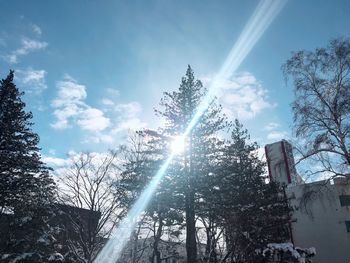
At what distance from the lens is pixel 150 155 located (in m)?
21.6

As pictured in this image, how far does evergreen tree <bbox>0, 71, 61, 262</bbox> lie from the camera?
2045 centimetres

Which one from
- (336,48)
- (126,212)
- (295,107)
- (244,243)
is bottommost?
(244,243)

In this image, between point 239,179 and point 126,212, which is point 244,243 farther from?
point 126,212

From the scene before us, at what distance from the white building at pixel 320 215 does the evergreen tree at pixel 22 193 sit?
1876cm

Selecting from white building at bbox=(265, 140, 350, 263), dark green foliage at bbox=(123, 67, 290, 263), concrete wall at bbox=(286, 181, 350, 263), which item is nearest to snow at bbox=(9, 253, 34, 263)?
dark green foliage at bbox=(123, 67, 290, 263)

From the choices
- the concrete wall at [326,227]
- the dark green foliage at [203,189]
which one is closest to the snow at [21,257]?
the dark green foliage at [203,189]

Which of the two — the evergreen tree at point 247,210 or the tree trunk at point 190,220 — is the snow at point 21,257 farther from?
the evergreen tree at point 247,210

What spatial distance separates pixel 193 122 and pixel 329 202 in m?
17.0

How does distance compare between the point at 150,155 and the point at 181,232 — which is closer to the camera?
the point at 150,155

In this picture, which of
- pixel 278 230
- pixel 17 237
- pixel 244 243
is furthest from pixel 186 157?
pixel 17 237

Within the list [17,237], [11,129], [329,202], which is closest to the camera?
[17,237]

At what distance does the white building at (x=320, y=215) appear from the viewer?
28594mm

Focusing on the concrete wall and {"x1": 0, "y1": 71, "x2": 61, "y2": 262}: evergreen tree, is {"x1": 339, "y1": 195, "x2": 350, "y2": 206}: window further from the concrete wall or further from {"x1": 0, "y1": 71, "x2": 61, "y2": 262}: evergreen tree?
{"x1": 0, "y1": 71, "x2": 61, "y2": 262}: evergreen tree

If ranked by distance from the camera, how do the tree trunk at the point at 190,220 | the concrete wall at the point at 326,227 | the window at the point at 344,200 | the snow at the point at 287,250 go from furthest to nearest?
the window at the point at 344,200 → the concrete wall at the point at 326,227 → the tree trunk at the point at 190,220 → the snow at the point at 287,250
